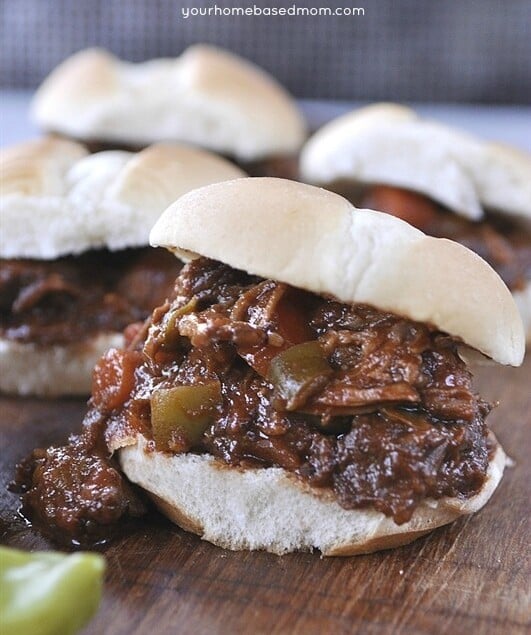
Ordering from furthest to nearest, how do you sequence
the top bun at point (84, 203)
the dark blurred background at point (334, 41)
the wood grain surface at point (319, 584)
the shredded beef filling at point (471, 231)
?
1. the dark blurred background at point (334, 41)
2. the shredded beef filling at point (471, 231)
3. the top bun at point (84, 203)
4. the wood grain surface at point (319, 584)

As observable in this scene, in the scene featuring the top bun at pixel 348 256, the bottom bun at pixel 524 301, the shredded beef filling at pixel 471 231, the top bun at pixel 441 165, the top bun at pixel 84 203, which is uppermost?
the top bun at pixel 348 256

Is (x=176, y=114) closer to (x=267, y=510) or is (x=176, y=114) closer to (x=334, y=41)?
(x=334, y=41)

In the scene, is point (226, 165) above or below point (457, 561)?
above

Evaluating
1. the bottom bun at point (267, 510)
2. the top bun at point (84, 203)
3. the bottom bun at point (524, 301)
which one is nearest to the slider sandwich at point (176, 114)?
the top bun at point (84, 203)

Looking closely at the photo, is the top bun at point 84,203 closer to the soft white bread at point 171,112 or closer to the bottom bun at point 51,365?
the bottom bun at point 51,365

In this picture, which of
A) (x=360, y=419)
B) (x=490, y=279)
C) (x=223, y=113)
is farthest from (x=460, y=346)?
(x=223, y=113)

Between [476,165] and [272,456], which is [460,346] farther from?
[476,165]

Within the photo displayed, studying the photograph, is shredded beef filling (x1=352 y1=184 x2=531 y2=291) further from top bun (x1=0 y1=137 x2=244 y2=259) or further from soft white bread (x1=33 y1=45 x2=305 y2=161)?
soft white bread (x1=33 y1=45 x2=305 y2=161)
